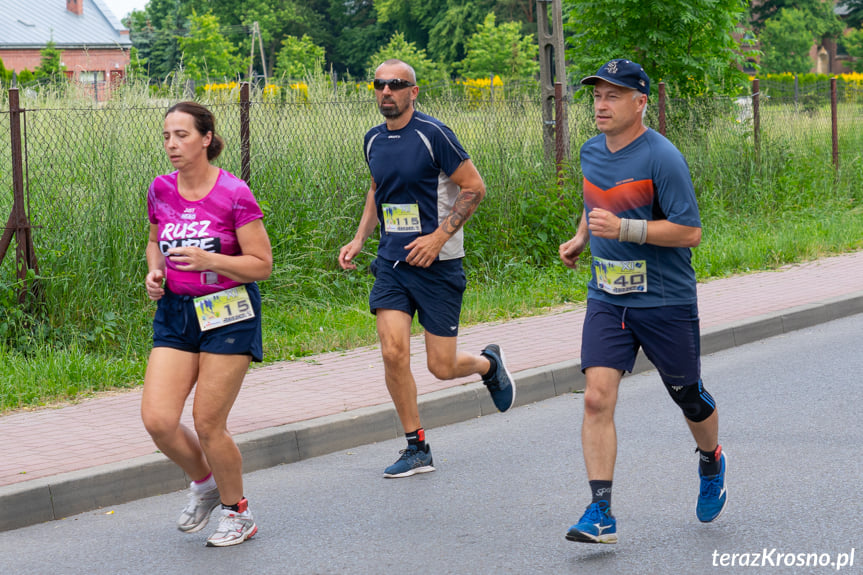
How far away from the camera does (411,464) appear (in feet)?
19.6

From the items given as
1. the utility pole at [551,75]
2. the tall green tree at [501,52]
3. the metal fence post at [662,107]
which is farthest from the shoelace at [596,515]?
the tall green tree at [501,52]

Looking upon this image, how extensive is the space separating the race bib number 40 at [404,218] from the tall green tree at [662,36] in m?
10.2

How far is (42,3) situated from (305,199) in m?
70.7

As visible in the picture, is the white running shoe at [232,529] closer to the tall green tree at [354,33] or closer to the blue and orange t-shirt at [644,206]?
the blue and orange t-shirt at [644,206]

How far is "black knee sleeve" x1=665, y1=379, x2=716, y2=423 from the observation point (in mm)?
4633

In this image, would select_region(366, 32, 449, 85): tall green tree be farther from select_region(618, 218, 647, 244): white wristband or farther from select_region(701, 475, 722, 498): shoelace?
select_region(618, 218, 647, 244): white wristband

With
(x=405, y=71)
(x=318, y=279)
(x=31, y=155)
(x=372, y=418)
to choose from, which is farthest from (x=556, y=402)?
(x=31, y=155)

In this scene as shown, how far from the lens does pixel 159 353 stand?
4.70 metres

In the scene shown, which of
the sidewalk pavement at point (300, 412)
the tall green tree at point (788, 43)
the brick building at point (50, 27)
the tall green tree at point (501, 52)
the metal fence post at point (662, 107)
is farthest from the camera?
the tall green tree at point (788, 43)

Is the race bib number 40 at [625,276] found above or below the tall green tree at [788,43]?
below

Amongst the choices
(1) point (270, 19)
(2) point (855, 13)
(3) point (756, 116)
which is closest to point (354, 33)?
(1) point (270, 19)

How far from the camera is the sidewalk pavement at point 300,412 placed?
18.4ft

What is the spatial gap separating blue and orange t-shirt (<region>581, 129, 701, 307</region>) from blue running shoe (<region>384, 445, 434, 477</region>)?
1.77 m

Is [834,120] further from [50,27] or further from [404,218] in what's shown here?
[50,27]
